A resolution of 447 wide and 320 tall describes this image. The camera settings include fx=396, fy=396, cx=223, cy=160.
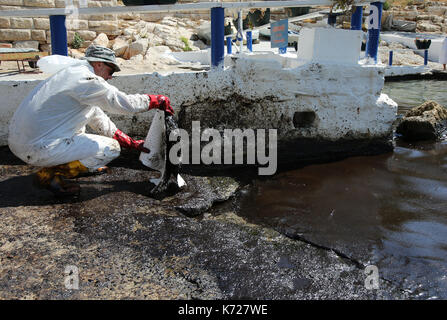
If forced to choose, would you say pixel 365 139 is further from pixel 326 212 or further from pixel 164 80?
pixel 164 80

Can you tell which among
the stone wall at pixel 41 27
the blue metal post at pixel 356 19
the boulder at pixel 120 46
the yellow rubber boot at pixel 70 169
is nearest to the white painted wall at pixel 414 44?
the boulder at pixel 120 46

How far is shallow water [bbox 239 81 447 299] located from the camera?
274 cm

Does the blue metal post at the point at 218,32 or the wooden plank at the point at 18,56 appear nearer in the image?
the blue metal post at the point at 218,32

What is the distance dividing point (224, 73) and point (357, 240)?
2.44m

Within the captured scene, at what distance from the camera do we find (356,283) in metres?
2.47

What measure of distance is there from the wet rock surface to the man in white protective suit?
0.27 m

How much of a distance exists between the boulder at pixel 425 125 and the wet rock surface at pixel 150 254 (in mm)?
3627

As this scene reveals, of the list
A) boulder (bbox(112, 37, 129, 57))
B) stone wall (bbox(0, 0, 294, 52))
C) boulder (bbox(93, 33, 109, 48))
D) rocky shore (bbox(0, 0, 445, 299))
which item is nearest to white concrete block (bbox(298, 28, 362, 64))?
rocky shore (bbox(0, 0, 445, 299))

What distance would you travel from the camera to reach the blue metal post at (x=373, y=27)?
4.78 metres

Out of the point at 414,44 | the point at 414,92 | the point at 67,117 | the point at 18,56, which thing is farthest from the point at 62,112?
the point at 414,44

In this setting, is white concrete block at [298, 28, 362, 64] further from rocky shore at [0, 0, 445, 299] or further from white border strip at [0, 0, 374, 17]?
rocky shore at [0, 0, 445, 299]

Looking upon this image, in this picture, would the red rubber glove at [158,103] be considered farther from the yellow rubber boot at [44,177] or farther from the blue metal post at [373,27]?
the blue metal post at [373,27]

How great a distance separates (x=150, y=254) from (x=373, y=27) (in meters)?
3.96

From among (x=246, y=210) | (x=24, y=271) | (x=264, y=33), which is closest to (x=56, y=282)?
(x=24, y=271)
